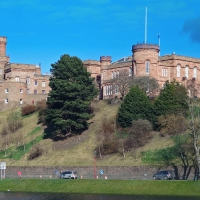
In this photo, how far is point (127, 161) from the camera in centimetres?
7256

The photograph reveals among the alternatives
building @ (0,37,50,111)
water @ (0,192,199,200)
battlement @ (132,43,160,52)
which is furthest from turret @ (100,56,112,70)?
water @ (0,192,199,200)

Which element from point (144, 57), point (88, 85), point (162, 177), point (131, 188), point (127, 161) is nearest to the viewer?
point (131, 188)

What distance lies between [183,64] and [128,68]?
974 centimetres

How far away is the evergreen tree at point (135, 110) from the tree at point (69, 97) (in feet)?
20.0

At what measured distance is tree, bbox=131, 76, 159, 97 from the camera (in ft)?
312

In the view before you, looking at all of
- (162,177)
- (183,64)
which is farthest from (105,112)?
(162,177)

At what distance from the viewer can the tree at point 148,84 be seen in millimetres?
95188

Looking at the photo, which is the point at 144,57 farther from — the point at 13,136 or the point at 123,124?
the point at 13,136

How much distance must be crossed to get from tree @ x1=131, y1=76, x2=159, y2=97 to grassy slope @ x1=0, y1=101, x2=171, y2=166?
537 centimetres

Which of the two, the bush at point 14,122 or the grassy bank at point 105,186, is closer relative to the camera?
the grassy bank at point 105,186

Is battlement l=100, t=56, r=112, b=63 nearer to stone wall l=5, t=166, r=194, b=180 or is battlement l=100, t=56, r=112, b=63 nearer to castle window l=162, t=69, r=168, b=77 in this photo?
castle window l=162, t=69, r=168, b=77

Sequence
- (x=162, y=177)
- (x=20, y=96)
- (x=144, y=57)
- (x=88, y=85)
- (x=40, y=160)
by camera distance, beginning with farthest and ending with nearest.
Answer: (x=20, y=96), (x=144, y=57), (x=88, y=85), (x=40, y=160), (x=162, y=177)

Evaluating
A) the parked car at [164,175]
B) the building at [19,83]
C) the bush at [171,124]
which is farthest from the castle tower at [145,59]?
the parked car at [164,175]

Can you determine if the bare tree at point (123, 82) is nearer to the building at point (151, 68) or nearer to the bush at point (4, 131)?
the building at point (151, 68)
